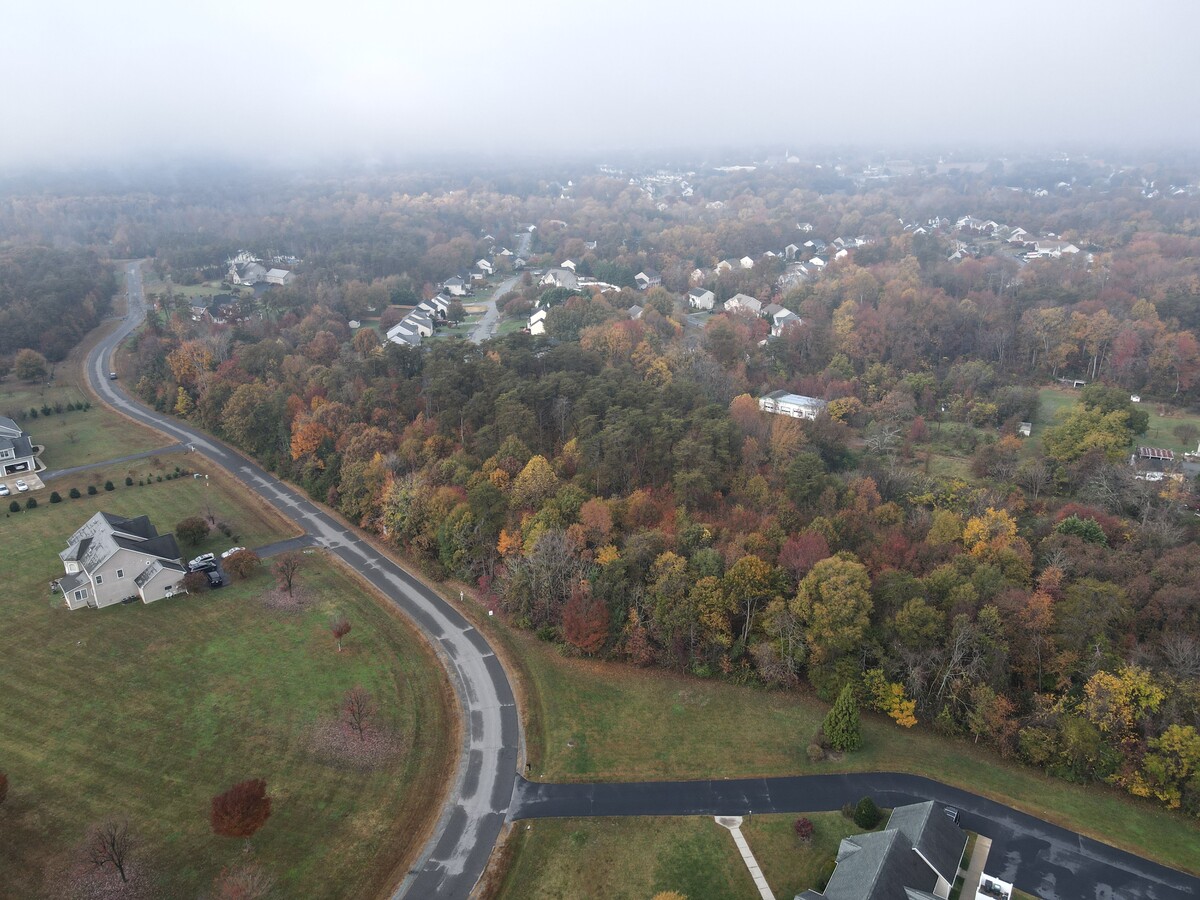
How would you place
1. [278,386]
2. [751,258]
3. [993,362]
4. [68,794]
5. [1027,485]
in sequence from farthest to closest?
1. [751,258]
2. [993,362]
3. [278,386]
4. [1027,485]
5. [68,794]

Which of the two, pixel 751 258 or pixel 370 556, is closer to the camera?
pixel 370 556

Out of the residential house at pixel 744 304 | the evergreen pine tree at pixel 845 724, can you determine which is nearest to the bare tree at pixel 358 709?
the evergreen pine tree at pixel 845 724

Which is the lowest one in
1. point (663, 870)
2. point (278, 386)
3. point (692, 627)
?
point (663, 870)

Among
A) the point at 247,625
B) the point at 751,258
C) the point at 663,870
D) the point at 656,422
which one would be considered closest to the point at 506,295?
the point at 751,258

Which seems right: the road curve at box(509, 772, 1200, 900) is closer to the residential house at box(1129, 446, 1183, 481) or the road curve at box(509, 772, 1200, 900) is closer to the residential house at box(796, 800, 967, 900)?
the residential house at box(796, 800, 967, 900)

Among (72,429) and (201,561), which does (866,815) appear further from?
(72,429)

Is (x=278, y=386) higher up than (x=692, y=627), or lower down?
higher up

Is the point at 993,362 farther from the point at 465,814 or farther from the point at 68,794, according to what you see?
the point at 68,794

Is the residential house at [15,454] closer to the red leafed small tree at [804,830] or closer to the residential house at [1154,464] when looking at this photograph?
the red leafed small tree at [804,830]
